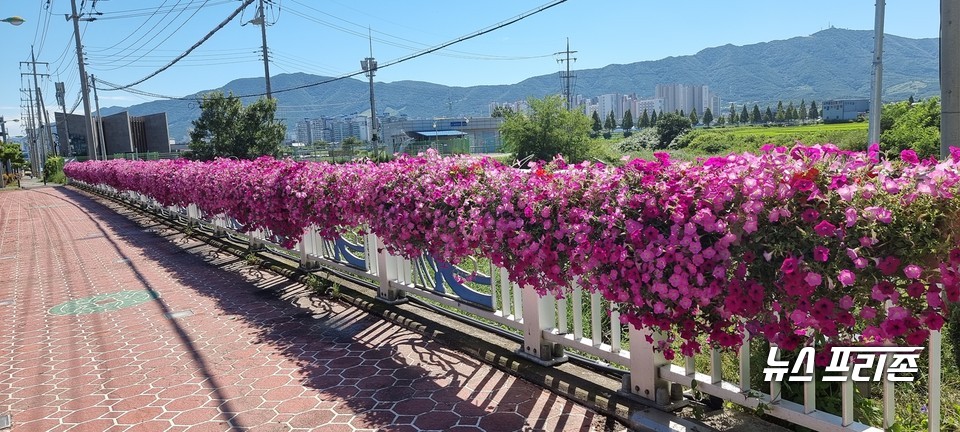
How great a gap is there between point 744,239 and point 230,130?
43980 millimetres

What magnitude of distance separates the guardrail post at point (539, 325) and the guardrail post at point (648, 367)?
2.80ft

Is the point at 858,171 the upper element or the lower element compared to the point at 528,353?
upper

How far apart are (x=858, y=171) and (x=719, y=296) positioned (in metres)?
0.73

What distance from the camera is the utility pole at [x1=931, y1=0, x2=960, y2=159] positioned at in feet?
14.9

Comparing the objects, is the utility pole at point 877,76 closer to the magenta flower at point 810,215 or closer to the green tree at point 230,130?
the magenta flower at point 810,215

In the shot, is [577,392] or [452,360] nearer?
[577,392]

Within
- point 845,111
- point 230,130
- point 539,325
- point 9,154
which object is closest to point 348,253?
point 539,325

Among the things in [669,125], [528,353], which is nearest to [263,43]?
[528,353]

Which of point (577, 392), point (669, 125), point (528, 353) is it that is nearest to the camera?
point (577, 392)

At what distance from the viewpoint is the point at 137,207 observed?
2030 cm

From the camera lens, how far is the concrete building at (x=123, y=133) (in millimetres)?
61878

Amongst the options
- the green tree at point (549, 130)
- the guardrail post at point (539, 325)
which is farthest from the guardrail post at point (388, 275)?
the green tree at point (549, 130)

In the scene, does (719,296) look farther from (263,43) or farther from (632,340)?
(263,43)

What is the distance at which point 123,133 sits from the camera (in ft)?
203
